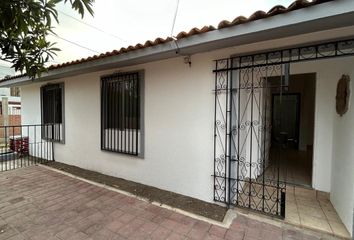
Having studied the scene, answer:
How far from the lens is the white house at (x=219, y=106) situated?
8.94 feet

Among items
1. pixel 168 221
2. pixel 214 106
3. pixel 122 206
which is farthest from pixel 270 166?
pixel 122 206

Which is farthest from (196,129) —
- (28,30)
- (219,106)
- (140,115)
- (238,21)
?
(28,30)

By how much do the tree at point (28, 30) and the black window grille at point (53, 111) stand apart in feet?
13.3

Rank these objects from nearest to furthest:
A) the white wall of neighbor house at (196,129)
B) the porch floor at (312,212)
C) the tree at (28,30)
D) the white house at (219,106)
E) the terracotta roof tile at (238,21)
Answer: the tree at (28,30) < the terracotta roof tile at (238,21) < the white house at (219,106) < the porch floor at (312,212) < the white wall of neighbor house at (196,129)

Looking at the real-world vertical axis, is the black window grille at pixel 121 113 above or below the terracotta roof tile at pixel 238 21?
below

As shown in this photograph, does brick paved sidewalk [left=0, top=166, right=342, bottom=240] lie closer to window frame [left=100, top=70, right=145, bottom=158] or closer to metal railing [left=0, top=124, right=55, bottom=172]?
window frame [left=100, top=70, right=145, bottom=158]

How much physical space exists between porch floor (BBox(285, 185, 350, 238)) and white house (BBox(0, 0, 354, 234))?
0.58 ft

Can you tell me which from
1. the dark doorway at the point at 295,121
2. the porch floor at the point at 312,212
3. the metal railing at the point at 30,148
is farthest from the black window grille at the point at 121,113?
the dark doorway at the point at 295,121

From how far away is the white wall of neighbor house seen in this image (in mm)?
3234

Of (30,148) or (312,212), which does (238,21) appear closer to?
(312,212)

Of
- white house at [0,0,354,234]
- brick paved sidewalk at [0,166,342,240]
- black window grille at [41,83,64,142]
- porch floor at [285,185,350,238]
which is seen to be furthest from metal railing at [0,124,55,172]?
porch floor at [285,185,350,238]

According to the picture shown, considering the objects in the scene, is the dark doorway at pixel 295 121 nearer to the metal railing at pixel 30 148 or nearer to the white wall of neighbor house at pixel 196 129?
the white wall of neighbor house at pixel 196 129

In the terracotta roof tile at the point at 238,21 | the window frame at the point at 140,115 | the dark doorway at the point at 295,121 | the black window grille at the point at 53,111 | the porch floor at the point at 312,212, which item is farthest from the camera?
the dark doorway at the point at 295,121

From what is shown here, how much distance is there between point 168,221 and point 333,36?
3581 millimetres
